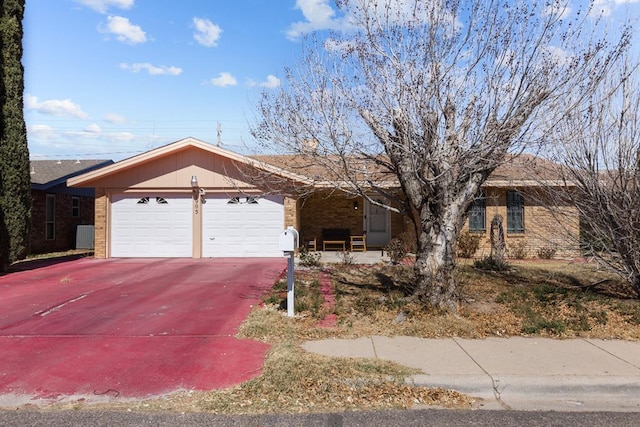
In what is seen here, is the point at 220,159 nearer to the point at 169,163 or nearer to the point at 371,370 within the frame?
the point at 169,163

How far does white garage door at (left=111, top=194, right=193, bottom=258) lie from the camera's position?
50.6ft

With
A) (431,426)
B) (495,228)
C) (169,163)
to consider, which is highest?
(169,163)

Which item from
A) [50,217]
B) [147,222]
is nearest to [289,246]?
[147,222]

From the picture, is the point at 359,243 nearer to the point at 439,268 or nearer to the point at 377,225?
the point at 377,225

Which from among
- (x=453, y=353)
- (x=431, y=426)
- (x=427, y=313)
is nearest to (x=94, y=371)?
(x=431, y=426)

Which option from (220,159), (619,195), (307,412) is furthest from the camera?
(220,159)

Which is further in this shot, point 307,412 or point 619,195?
point 619,195

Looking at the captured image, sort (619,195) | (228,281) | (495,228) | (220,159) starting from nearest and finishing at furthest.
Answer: (619,195)
(228,281)
(495,228)
(220,159)

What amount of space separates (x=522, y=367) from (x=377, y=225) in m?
13.3

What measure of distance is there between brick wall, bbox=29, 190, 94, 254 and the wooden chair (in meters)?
11.7

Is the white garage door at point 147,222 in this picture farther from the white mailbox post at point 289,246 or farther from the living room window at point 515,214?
the living room window at point 515,214

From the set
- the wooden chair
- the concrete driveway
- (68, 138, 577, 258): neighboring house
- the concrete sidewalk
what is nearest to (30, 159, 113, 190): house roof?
(68, 138, 577, 258): neighboring house

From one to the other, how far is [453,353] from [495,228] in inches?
332

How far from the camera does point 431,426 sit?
3.89 metres
